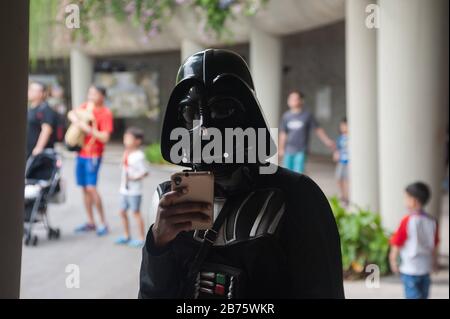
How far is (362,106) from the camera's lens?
6.84 m

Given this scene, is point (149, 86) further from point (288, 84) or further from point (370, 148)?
point (370, 148)

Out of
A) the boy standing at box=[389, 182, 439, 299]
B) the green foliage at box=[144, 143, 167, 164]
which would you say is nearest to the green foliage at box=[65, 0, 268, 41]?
the green foliage at box=[144, 143, 167, 164]

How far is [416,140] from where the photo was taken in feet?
19.2

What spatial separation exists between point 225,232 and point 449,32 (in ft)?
15.8

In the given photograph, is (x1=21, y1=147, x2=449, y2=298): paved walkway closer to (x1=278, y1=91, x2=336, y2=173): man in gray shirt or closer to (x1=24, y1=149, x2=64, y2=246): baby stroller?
(x1=24, y1=149, x2=64, y2=246): baby stroller

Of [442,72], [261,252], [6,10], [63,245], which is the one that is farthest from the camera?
[63,245]

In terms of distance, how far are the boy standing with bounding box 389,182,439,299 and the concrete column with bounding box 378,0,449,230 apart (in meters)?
1.52

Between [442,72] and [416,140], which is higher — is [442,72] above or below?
above

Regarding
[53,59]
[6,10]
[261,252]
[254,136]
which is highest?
[53,59]

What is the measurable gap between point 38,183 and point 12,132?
5141 mm

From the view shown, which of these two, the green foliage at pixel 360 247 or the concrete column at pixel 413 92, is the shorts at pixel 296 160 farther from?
the green foliage at pixel 360 247

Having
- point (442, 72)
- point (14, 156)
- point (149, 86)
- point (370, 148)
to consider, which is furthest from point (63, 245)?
point (149, 86)

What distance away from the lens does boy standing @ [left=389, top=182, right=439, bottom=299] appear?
4359 millimetres

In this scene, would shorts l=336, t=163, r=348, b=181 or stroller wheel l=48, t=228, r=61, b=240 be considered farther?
shorts l=336, t=163, r=348, b=181
